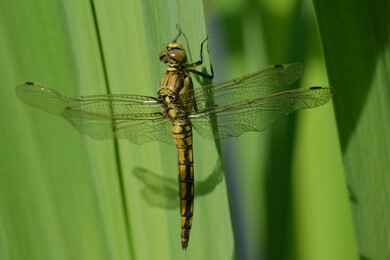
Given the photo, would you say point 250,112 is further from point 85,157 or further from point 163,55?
point 85,157

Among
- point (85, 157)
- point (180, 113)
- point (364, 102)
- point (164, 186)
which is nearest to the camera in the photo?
point (364, 102)

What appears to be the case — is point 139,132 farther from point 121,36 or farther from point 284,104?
point 284,104

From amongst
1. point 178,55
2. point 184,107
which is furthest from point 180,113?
point 178,55

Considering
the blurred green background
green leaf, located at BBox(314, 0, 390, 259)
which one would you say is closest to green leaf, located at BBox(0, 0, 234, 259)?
the blurred green background

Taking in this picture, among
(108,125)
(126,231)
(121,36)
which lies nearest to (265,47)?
(121,36)

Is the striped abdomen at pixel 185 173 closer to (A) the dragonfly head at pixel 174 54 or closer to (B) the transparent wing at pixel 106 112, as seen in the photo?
(B) the transparent wing at pixel 106 112

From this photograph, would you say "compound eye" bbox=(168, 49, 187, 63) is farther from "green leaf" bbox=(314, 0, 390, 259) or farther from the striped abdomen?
"green leaf" bbox=(314, 0, 390, 259)
